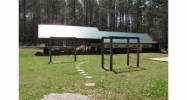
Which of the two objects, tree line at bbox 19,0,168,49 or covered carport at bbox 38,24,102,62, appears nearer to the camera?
covered carport at bbox 38,24,102,62

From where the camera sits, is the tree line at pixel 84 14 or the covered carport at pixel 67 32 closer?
the covered carport at pixel 67 32

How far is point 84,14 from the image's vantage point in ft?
147

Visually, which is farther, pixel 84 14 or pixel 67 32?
pixel 84 14

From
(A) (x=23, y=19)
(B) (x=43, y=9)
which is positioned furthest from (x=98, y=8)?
(A) (x=23, y=19)

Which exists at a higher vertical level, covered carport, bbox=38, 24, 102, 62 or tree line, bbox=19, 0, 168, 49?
tree line, bbox=19, 0, 168, 49

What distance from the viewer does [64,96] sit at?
4258mm

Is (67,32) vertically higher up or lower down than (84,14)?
lower down

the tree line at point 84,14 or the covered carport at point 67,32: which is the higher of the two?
the tree line at point 84,14

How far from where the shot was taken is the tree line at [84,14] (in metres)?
40.5

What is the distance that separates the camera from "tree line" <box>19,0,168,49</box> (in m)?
40.5
